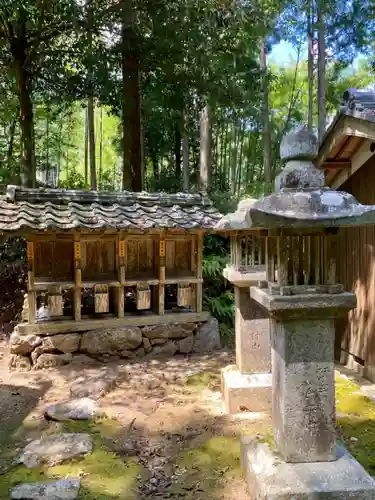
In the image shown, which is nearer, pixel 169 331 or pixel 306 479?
pixel 306 479

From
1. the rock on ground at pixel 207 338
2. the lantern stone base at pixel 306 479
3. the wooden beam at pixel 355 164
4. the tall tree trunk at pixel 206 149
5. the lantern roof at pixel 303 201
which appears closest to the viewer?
the lantern roof at pixel 303 201

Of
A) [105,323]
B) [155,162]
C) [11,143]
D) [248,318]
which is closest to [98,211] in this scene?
[105,323]

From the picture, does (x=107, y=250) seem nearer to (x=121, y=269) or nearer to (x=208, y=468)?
(x=121, y=269)

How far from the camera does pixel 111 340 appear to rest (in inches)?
293

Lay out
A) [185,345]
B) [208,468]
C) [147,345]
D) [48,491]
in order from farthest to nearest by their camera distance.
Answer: [185,345], [147,345], [208,468], [48,491]

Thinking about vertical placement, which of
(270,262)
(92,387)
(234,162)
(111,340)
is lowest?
(92,387)

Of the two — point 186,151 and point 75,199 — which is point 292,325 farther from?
point 186,151

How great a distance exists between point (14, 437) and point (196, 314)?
12.9 feet

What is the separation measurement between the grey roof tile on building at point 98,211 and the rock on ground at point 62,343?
1.97 m

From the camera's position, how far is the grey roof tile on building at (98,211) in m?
6.66

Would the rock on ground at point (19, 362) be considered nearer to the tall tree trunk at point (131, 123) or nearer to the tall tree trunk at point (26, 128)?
the tall tree trunk at point (26, 128)

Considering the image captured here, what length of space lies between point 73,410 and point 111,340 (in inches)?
87.0

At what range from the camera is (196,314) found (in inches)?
314

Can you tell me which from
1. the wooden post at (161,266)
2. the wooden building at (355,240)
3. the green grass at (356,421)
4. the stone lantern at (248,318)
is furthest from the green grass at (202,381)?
the wooden building at (355,240)
